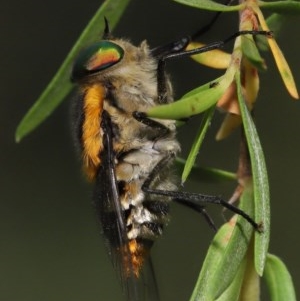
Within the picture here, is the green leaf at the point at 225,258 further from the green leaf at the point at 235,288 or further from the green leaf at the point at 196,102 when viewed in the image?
the green leaf at the point at 196,102

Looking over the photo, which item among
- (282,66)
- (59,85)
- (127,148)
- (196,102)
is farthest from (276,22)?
(127,148)

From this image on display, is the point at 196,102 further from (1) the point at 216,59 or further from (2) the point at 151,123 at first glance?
(2) the point at 151,123

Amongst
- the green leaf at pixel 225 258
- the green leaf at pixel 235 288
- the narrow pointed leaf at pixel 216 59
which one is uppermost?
the narrow pointed leaf at pixel 216 59

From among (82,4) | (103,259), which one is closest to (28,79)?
(82,4)

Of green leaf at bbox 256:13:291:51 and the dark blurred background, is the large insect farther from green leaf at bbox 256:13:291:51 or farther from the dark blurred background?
the dark blurred background

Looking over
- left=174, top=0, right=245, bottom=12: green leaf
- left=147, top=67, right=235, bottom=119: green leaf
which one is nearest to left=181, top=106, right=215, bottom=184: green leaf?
left=147, top=67, right=235, bottom=119: green leaf

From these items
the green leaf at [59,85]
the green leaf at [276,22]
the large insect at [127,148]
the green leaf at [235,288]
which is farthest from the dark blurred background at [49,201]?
the green leaf at [235,288]
